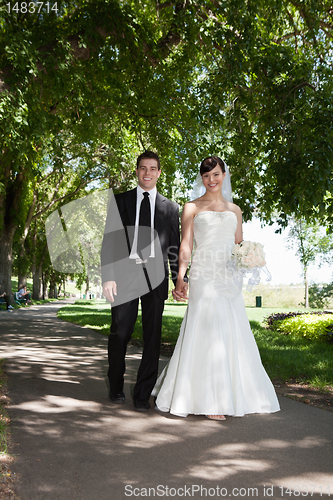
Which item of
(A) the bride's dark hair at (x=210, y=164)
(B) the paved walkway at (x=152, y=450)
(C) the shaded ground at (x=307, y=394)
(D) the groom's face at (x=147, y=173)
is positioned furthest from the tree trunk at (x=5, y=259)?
(A) the bride's dark hair at (x=210, y=164)

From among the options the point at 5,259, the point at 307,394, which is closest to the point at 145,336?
the point at 307,394

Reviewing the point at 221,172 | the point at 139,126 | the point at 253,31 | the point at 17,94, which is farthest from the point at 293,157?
the point at 139,126

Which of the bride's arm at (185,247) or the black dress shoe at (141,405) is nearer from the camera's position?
the black dress shoe at (141,405)

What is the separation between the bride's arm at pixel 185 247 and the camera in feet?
14.7

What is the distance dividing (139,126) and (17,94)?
20.9 ft

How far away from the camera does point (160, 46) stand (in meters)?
10.4

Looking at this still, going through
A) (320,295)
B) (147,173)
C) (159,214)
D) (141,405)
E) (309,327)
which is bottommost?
(141,405)

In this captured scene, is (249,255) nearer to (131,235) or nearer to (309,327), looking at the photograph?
(131,235)

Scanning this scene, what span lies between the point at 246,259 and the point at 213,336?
3.07 feet

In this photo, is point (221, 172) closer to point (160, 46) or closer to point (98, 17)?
point (98, 17)

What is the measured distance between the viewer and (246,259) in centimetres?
448

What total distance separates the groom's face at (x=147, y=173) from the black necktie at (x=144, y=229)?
0.32 feet

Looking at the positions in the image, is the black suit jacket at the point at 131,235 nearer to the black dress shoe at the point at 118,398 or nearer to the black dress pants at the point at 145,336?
the black dress pants at the point at 145,336

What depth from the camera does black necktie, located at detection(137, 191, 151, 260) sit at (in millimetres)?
4398
